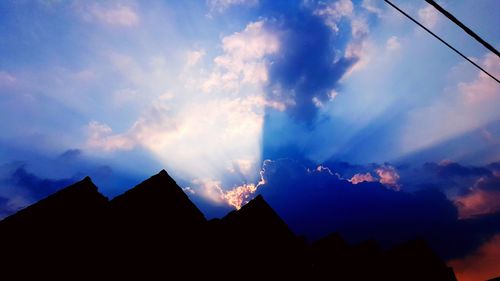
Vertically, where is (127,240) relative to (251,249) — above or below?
above

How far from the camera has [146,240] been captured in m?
12.3

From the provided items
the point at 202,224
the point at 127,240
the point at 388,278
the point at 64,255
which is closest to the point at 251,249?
the point at 202,224

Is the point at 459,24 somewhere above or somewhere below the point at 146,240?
below

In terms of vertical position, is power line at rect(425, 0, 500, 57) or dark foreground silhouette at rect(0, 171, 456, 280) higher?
dark foreground silhouette at rect(0, 171, 456, 280)

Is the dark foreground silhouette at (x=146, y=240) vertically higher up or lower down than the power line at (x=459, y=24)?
higher up

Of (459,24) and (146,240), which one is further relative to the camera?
(146,240)

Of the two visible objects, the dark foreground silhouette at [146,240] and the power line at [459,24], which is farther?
the dark foreground silhouette at [146,240]

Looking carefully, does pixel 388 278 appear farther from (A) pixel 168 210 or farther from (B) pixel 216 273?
(A) pixel 168 210

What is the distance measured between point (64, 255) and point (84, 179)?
8.88ft

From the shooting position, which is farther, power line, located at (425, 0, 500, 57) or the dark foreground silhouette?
the dark foreground silhouette

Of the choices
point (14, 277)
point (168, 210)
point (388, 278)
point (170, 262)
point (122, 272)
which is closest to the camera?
point (14, 277)

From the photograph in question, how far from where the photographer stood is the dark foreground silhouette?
10469 mm

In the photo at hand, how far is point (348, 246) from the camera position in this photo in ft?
75.6

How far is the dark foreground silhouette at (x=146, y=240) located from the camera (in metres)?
10.5
